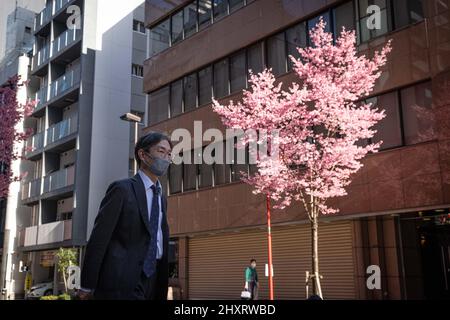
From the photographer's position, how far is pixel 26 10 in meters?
40.8

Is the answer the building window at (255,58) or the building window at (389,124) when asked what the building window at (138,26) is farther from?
the building window at (389,124)

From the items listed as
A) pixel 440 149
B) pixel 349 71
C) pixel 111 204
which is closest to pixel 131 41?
pixel 349 71

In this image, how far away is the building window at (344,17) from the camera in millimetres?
17453

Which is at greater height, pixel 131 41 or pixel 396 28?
pixel 131 41

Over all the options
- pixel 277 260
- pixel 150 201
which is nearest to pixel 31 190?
pixel 277 260

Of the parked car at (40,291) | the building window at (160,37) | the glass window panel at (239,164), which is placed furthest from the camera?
the parked car at (40,291)

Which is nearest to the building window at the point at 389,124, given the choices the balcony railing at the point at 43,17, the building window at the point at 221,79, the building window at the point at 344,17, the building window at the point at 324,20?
the building window at the point at 344,17

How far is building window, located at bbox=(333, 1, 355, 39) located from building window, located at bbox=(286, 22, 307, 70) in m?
1.36

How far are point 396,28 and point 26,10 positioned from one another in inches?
1293

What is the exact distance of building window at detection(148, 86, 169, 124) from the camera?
26.0m

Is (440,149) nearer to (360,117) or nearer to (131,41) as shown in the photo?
(360,117)

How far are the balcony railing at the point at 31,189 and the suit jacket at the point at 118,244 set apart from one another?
106ft

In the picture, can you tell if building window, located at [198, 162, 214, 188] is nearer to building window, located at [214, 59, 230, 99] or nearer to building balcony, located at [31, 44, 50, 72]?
building window, located at [214, 59, 230, 99]

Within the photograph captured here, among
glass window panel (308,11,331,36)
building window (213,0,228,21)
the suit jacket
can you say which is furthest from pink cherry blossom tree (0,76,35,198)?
the suit jacket
